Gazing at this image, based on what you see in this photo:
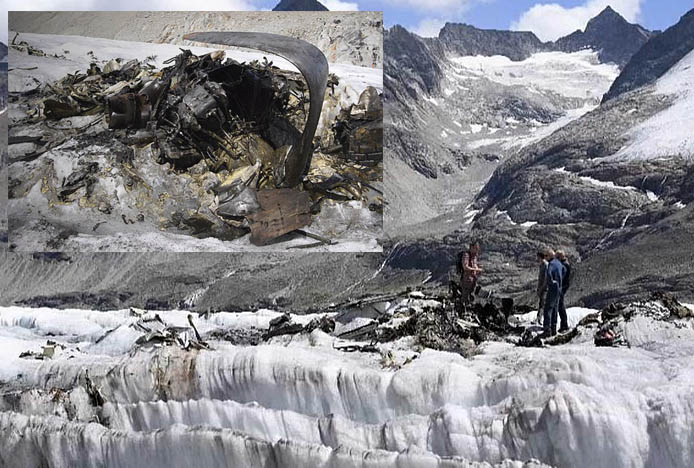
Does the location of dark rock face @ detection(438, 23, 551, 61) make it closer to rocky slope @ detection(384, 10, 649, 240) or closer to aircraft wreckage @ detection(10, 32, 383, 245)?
rocky slope @ detection(384, 10, 649, 240)

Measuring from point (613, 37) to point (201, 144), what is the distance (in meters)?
31.7

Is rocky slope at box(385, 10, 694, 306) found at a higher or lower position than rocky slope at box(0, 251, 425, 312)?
higher

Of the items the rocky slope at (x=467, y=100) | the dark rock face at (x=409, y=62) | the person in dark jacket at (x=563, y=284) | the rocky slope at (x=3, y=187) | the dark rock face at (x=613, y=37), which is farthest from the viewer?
the dark rock face at (x=613, y=37)

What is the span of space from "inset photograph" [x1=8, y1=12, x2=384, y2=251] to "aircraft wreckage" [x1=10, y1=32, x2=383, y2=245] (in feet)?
0.13

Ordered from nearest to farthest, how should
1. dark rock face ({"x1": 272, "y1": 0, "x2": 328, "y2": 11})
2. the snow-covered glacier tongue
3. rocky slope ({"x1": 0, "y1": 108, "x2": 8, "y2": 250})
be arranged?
the snow-covered glacier tongue < rocky slope ({"x1": 0, "y1": 108, "x2": 8, "y2": 250}) < dark rock face ({"x1": 272, "y1": 0, "x2": 328, "y2": 11})

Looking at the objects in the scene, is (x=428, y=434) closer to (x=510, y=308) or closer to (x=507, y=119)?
(x=510, y=308)

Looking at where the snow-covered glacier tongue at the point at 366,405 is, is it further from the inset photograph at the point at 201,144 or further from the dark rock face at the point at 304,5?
the dark rock face at the point at 304,5

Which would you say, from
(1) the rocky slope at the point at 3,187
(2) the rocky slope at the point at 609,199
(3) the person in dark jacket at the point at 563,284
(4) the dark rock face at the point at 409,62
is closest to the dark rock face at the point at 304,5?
(4) the dark rock face at the point at 409,62

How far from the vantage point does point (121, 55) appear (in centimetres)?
3141

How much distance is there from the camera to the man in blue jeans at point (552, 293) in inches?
450

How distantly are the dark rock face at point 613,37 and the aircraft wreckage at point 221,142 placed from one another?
86.6ft

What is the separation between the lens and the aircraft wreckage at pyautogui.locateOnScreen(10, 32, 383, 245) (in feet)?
96.5

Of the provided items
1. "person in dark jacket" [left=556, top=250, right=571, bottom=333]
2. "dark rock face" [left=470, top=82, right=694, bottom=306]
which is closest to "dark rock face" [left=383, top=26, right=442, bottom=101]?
"dark rock face" [left=470, top=82, right=694, bottom=306]

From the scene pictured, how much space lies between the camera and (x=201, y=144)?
1175 inches
